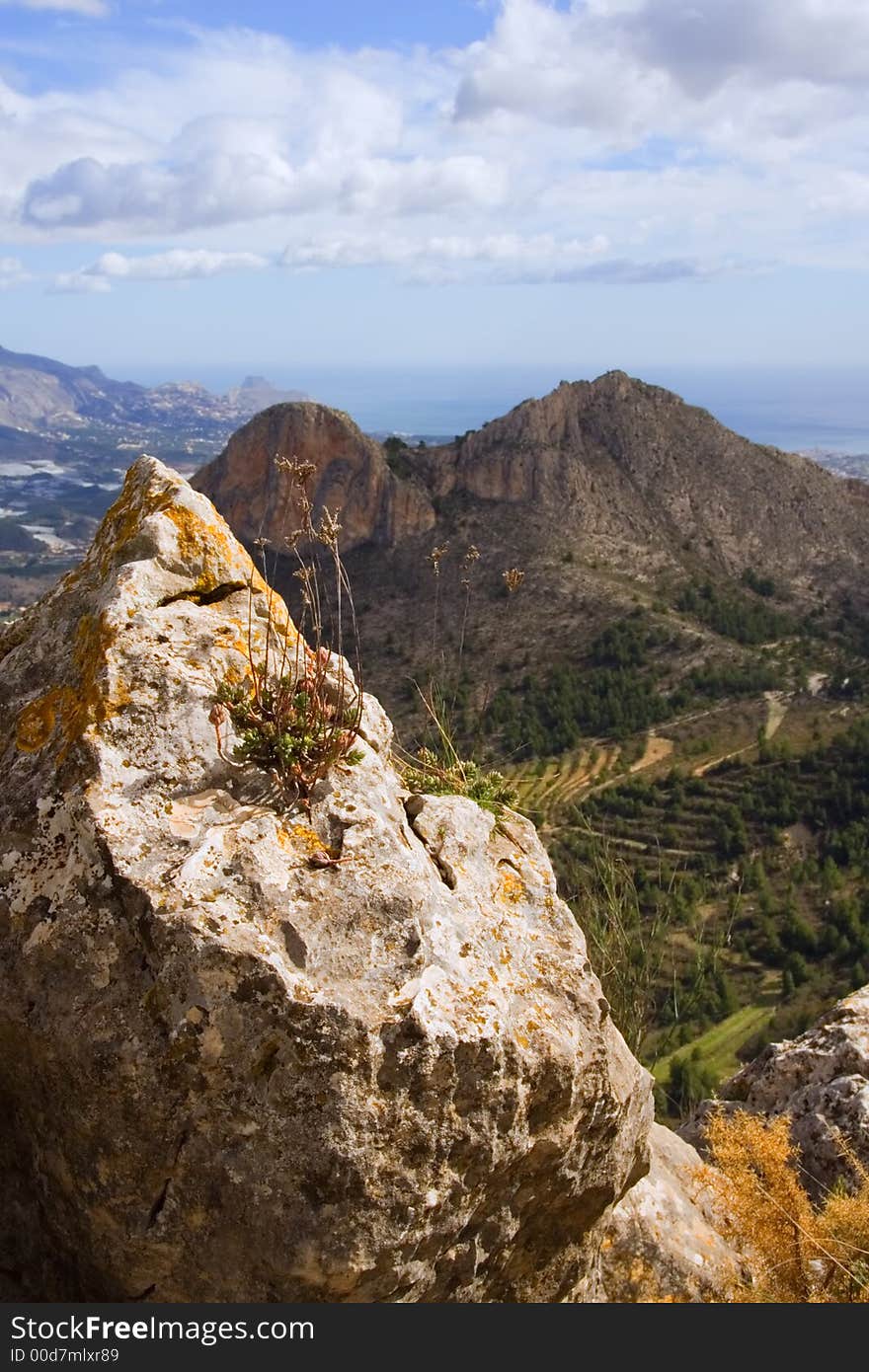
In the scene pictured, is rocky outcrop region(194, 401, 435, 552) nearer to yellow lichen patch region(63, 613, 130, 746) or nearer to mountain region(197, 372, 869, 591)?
mountain region(197, 372, 869, 591)

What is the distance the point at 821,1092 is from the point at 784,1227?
6.56 ft

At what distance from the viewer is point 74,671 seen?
4.80m

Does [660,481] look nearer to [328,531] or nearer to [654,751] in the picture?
[654,751]

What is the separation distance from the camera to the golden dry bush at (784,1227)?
4.91 metres

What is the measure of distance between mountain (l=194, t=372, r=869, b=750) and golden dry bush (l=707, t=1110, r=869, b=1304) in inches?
2202

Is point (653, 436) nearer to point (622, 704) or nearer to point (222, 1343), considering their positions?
point (622, 704)

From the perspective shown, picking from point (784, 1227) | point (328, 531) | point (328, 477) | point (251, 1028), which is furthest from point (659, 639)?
point (251, 1028)

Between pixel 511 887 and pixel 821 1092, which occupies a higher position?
pixel 511 887

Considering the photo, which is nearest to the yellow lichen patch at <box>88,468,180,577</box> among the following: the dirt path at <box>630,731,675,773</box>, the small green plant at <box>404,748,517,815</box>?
the small green plant at <box>404,748,517,815</box>

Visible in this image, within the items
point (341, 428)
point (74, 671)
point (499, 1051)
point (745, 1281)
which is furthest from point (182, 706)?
point (341, 428)

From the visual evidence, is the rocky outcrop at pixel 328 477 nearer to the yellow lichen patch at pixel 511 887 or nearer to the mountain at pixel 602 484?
the mountain at pixel 602 484

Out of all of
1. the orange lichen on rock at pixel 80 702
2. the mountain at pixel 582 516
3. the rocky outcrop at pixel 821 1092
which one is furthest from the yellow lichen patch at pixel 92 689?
the mountain at pixel 582 516

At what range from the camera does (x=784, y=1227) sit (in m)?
5.19

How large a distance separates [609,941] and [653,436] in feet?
251
